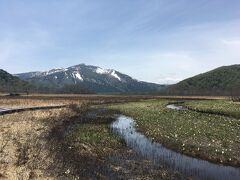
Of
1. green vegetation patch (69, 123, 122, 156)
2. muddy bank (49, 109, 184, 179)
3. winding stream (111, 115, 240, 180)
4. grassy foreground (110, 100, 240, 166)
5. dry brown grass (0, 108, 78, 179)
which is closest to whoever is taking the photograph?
dry brown grass (0, 108, 78, 179)

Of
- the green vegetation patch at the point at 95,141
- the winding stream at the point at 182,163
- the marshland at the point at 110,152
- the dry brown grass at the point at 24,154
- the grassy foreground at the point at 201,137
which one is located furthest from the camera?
the green vegetation patch at the point at 95,141

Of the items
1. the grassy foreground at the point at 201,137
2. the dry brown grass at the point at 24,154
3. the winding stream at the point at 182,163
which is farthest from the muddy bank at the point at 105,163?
the grassy foreground at the point at 201,137

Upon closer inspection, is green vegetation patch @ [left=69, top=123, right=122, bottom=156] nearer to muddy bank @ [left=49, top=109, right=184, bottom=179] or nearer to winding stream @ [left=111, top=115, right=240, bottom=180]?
muddy bank @ [left=49, top=109, right=184, bottom=179]

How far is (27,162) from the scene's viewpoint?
19594mm

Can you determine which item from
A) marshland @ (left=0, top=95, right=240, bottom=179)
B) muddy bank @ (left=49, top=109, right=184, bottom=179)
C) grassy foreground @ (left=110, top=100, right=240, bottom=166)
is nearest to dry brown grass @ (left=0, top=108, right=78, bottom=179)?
marshland @ (left=0, top=95, right=240, bottom=179)

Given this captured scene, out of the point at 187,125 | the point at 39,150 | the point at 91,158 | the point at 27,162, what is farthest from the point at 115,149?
the point at 187,125

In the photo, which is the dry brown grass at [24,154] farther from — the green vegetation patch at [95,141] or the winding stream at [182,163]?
the winding stream at [182,163]

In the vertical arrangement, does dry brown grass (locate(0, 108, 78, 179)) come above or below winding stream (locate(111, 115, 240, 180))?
above

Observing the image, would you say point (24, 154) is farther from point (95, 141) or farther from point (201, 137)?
point (201, 137)

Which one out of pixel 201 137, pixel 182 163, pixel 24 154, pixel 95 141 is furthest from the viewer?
pixel 201 137

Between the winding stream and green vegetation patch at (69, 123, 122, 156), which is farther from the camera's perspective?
green vegetation patch at (69, 123, 122, 156)

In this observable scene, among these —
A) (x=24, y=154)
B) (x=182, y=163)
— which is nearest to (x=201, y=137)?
(x=182, y=163)

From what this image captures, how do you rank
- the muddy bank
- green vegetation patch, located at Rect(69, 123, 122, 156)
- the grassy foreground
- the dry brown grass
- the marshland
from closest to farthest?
the dry brown grass, the muddy bank, the marshland, the grassy foreground, green vegetation patch, located at Rect(69, 123, 122, 156)

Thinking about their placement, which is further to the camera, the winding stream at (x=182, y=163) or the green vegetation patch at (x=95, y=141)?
the green vegetation patch at (x=95, y=141)
